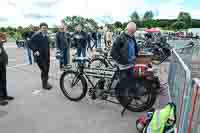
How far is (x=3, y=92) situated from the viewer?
4.72 meters

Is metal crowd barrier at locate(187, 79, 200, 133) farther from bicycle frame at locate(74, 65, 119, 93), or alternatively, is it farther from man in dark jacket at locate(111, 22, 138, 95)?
bicycle frame at locate(74, 65, 119, 93)

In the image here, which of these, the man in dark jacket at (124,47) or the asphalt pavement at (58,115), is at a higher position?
the man in dark jacket at (124,47)

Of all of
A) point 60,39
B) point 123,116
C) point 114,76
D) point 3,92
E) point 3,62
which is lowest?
point 123,116

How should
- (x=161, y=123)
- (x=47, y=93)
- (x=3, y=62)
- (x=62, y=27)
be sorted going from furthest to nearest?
1. (x=62, y=27)
2. (x=47, y=93)
3. (x=3, y=62)
4. (x=161, y=123)

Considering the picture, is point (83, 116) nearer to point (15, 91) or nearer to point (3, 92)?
point (3, 92)

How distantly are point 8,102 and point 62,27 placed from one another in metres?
4.22

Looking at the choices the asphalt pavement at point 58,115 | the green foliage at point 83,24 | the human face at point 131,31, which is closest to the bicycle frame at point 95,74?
the asphalt pavement at point 58,115

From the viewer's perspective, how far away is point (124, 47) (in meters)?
4.14

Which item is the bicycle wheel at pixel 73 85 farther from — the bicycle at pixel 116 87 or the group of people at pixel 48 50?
the group of people at pixel 48 50

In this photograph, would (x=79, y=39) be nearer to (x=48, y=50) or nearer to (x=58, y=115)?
(x=48, y=50)

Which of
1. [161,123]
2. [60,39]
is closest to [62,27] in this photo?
[60,39]

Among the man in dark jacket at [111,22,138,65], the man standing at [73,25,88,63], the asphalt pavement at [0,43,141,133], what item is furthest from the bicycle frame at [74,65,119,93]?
the man standing at [73,25,88,63]

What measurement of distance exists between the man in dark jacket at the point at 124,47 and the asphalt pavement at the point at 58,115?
1.06 m

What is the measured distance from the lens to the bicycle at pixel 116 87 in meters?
3.94
